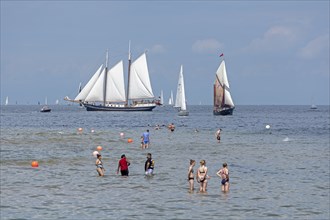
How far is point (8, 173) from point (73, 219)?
51.5 ft

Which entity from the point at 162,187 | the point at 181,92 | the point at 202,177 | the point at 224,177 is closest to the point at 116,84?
the point at 181,92

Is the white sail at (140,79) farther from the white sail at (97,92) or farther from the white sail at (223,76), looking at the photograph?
the white sail at (223,76)

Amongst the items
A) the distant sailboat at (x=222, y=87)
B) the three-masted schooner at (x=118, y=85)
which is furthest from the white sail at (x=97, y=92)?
the distant sailboat at (x=222, y=87)

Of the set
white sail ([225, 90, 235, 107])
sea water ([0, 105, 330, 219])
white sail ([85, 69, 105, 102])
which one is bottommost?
sea water ([0, 105, 330, 219])

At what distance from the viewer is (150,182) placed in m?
36.4

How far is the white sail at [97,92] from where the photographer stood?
188 meters

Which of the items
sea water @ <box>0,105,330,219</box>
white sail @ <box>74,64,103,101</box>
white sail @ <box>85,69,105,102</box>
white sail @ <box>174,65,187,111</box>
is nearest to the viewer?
sea water @ <box>0,105,330,219</box>

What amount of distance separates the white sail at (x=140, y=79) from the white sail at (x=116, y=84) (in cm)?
333

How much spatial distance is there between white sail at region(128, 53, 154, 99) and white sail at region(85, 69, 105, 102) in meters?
9.12

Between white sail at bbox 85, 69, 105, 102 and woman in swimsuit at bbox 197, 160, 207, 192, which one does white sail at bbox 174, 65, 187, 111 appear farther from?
woman in swimsuit at bbox 197, 160, 207, 192

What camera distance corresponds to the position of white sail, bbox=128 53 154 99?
182 m

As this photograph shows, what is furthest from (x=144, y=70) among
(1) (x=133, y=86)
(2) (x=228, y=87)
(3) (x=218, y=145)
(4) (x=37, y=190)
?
(4) (x=37, y=190)

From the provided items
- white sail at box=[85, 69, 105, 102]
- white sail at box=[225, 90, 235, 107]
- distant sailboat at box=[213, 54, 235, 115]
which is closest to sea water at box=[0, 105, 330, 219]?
distant sailboat at box=[213, 54, 235, 115]

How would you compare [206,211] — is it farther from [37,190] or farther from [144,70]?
[144,70]
